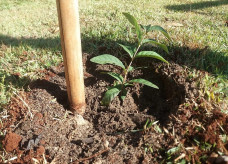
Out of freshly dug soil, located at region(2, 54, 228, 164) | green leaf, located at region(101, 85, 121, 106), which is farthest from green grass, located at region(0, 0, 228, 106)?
green leaf, located at region(101, 85, 121, 106)

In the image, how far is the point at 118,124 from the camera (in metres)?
1.77

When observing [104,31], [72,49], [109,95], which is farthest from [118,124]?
[104,31]

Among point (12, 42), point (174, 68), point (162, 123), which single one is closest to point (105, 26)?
point (12, 42)

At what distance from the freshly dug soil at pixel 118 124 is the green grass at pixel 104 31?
290 millimetres

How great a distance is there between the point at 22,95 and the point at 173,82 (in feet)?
4.53

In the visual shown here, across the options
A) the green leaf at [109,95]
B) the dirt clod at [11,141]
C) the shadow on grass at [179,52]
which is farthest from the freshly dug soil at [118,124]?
the shadow on grass at [179,52]

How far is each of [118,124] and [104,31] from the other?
5.52ft

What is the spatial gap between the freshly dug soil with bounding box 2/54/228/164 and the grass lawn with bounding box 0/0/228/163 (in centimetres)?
18

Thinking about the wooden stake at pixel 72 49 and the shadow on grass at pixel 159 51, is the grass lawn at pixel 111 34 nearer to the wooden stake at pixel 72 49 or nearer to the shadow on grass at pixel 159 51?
A: the shadow on grass at pixel 159 51

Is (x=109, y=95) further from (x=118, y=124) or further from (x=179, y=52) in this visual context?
(x=179, y=52)

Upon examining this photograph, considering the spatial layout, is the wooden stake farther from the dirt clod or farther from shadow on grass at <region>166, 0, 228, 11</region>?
shadow on grass at <region>166, 0, 228, 11</region>

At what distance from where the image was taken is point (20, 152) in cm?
146

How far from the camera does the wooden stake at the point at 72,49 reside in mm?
1397

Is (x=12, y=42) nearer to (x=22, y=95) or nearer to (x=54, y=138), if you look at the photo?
(x=22, y=95)
